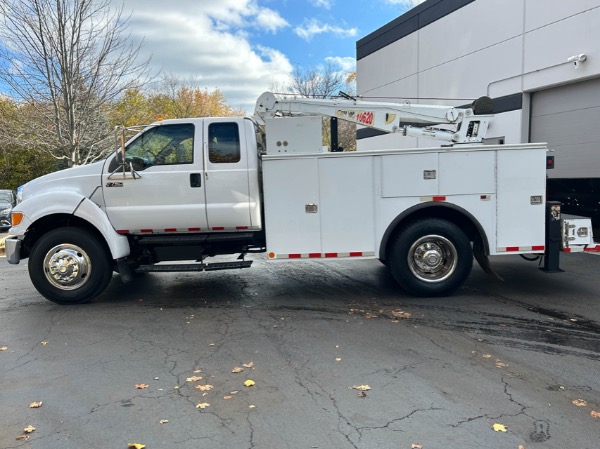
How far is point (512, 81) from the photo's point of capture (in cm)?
1281

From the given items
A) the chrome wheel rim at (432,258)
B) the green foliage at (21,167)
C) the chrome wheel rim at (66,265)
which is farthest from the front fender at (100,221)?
the green foliage at (21,167)

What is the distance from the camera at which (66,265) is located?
6.34 m

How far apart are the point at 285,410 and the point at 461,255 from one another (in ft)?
12.5

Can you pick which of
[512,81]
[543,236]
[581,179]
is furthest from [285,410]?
[512,81]

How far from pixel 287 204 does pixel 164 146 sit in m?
1.89

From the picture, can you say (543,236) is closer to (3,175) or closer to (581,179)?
(581,179)

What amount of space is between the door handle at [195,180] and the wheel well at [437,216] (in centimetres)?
262

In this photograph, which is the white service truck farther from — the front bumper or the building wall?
the building wall

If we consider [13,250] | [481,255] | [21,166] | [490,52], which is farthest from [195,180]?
[21,166]

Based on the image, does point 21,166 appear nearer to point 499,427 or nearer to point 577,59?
point 577,59

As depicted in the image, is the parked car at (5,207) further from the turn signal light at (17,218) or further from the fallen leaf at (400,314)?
the fallen leaf at (400,314)

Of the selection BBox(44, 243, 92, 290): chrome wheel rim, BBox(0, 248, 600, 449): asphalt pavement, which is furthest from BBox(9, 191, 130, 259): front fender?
BBox(0, 248, 600, 449): asphalt pavement

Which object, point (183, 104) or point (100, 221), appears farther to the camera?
point (183, 104)

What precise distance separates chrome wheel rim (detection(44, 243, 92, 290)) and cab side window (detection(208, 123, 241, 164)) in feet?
7.25
